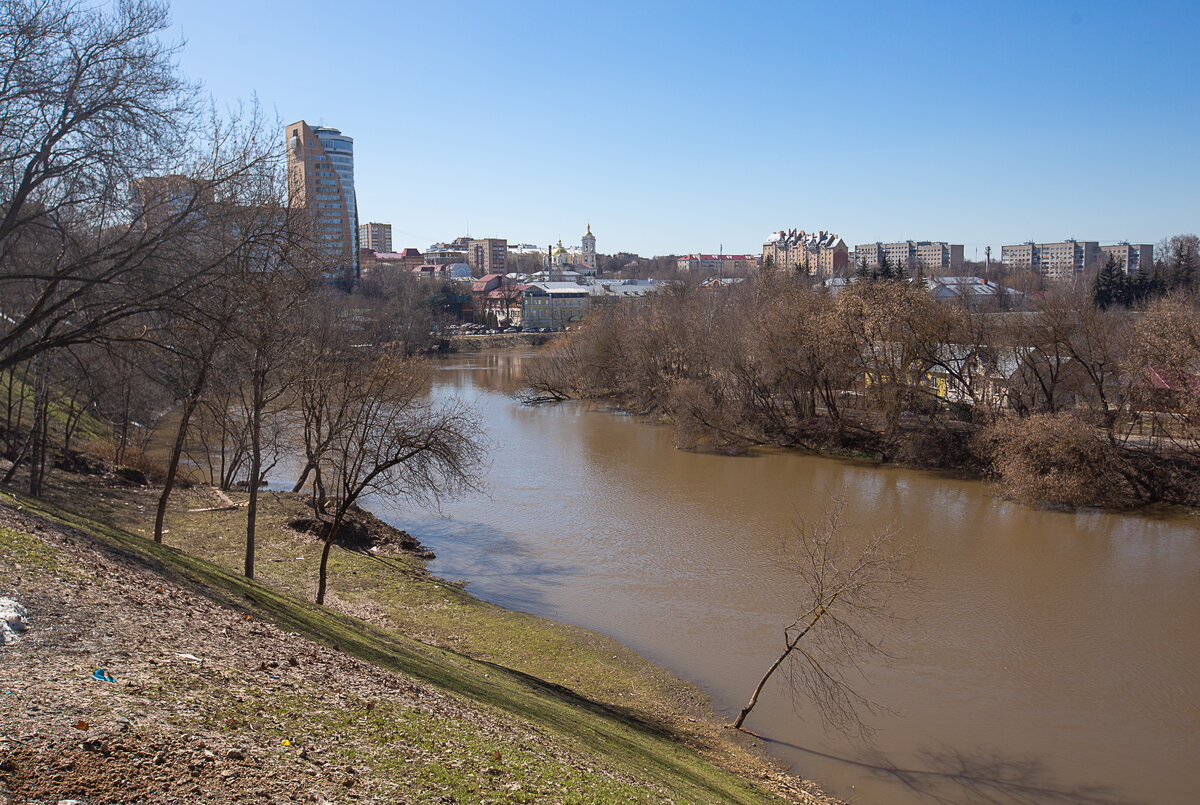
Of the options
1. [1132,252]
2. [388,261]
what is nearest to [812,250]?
[1132,252]

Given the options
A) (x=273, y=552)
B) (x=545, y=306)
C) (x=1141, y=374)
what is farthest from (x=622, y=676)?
(x=545, y=306)

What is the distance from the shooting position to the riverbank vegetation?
87.7ft

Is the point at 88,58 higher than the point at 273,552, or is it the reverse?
the point at 88,58

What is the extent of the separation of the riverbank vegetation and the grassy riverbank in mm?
19707

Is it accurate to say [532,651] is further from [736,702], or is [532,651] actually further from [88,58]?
[88,58]

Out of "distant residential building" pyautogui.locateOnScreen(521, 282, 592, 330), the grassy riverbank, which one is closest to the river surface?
the grassy riverbank

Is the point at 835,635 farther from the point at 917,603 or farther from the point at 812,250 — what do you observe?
the point at 812,250

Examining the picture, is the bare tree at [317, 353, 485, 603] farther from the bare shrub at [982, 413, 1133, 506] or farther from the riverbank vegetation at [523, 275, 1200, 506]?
the riverbank vegetation at [523, 275, 1200, 506]

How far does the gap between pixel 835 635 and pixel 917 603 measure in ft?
13.7

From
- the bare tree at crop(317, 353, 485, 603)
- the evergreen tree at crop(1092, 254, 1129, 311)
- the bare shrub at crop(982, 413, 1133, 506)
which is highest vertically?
the evergreen tree at crop(1092, 254, 1129, 311)

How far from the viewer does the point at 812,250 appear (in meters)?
170

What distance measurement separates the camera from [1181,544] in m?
22.6

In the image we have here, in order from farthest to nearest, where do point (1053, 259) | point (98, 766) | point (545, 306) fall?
point (1053, 259)
point (545, 306)
point (98, 766)

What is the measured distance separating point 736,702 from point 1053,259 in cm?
21553
